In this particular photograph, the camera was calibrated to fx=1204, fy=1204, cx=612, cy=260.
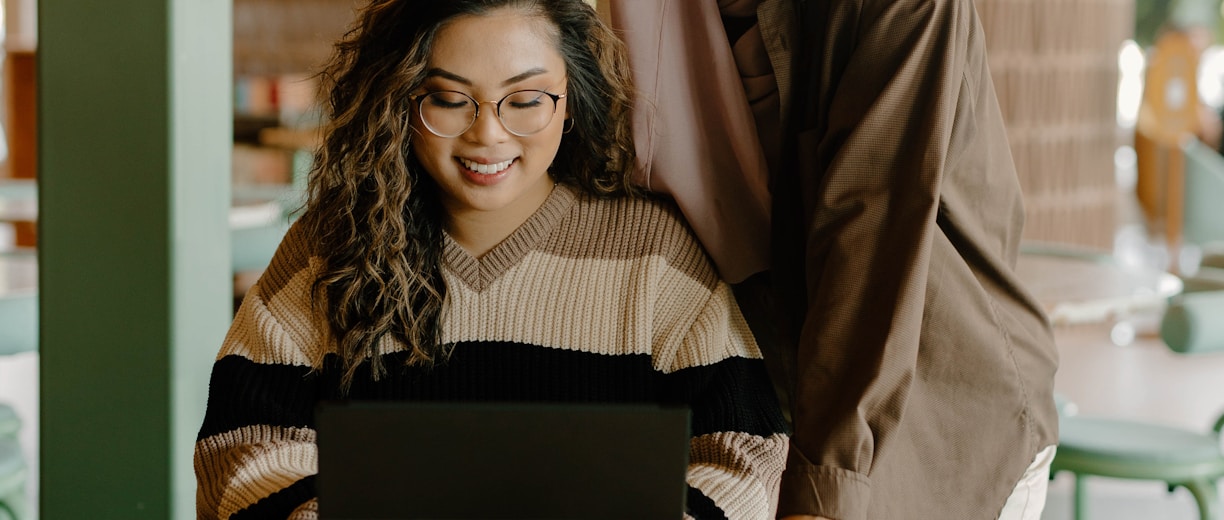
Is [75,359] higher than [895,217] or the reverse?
the reverse

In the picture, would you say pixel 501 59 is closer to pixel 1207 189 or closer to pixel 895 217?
pixel 895 217

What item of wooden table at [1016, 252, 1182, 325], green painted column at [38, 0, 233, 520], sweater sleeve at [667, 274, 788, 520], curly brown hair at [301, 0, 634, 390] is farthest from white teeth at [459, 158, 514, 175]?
wooden table at [1016, 252, 1182, 325]

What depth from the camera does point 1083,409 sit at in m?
4.92

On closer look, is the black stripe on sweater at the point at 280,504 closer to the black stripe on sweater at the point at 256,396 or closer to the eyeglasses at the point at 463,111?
the black stripe on sweater at the point at 256,396

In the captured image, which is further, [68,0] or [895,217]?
[68,0]

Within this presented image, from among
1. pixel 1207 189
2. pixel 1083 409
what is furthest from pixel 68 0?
pixel 1207 189

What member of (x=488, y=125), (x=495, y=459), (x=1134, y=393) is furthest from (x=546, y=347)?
(x=1134, y=393)

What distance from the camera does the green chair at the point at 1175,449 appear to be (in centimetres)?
271

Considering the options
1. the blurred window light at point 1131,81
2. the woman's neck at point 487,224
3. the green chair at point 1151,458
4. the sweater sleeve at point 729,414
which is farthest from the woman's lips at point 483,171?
the blurred window light at point 1131,81

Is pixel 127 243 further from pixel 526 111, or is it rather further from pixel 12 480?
pixel 12 480

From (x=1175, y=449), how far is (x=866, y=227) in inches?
66.2

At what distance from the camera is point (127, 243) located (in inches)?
72.9

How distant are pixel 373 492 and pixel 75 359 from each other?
1086mm

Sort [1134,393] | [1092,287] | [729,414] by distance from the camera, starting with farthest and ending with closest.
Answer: [1134,393] < [1092,287] < [729,414]
